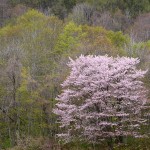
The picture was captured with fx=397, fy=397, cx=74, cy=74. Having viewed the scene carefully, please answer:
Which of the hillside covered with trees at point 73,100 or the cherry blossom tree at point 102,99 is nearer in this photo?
the cherry blossom tree at point 102,99

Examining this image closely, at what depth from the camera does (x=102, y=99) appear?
26641mm

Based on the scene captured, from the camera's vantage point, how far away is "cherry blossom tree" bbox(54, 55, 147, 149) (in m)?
26.5

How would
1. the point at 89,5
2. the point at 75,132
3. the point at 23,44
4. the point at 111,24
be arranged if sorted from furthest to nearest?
the point at 89,5, the point at 111,24, the point at 23,44, the point at 75,132

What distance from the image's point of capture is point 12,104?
99.0ft

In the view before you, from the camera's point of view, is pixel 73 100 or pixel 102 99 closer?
pixel 102 99

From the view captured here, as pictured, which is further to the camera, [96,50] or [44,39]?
[44,39]

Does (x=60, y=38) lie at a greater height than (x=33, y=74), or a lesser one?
greater

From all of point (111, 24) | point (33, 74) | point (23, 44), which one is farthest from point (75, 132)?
point (111, 24)

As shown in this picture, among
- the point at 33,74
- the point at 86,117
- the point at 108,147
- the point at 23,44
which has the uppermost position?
the point at 23,44

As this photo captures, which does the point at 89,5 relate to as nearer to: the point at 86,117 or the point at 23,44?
the point at 23,44

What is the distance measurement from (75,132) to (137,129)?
4.56m

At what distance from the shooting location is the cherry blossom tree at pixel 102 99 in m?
26.5

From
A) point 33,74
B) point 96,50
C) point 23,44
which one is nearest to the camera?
point 33,74

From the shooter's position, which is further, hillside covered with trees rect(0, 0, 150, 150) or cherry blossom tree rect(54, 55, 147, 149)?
hillside covered with trees rect(0, 0, 150, 150)
